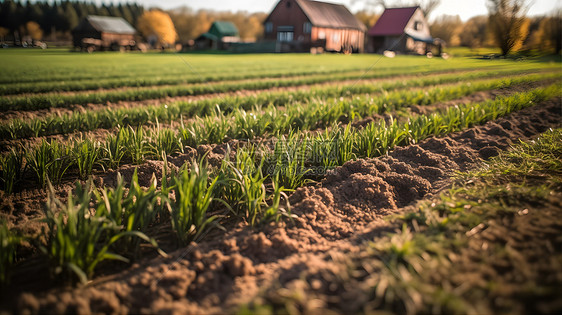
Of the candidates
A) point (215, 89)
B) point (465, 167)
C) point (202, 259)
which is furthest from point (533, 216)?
point (215, 89)

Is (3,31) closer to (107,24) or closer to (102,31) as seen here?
(107,24)

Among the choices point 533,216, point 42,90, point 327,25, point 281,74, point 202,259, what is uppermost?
point 327,25

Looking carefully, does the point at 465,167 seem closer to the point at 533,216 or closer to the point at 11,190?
the point at 533,216

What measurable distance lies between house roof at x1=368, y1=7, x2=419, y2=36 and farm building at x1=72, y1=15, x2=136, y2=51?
1151 cm

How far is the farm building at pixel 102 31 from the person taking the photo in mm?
13095

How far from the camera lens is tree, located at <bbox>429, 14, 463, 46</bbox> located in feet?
23.1

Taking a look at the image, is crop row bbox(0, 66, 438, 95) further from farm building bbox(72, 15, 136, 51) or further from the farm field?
the farm field

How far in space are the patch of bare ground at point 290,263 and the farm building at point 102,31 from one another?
44.9ft

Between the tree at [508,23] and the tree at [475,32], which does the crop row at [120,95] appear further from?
the tree at [508,23]

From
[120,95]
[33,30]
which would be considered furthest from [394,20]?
[33,30]

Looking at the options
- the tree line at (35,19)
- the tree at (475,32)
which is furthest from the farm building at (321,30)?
the tree at (475,32)

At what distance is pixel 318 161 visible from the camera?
3.32 m

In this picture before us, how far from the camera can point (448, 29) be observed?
25.7 ft

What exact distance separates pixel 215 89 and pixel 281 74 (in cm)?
550
